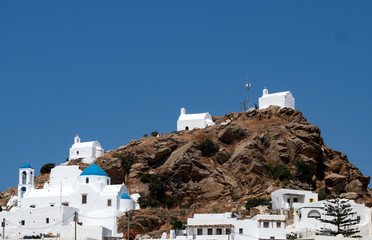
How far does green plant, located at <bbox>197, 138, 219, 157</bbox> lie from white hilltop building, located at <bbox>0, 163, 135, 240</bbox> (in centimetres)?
1281

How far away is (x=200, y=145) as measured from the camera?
8750 cm

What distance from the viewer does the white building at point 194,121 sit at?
98.7 metres

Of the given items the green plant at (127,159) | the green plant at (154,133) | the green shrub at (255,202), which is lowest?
the green shrub at (255,202)

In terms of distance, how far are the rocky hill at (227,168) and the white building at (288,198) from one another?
3360 millimetres

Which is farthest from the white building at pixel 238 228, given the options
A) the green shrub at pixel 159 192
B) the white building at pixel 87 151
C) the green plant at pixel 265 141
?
the white building at pixel 87 151

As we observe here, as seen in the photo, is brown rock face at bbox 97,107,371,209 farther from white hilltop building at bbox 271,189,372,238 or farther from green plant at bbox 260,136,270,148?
white hilltop building at bbox 271,189,372,238

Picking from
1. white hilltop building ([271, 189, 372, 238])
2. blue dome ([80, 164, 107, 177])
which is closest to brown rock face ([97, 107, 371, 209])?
white hilltop building ([271, 189, 372, 238])

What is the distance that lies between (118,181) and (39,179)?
47.0ft

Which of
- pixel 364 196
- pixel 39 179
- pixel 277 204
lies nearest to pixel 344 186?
pixel 364 196

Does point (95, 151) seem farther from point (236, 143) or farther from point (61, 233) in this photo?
point (61, 233)

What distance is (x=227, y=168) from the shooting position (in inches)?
3359

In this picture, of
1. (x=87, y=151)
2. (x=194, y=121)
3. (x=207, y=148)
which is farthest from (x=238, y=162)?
(x=87, y=151)

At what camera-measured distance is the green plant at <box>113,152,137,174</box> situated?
87.6m

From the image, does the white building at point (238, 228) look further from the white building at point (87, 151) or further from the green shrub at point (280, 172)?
the white building at point (87, 151)
